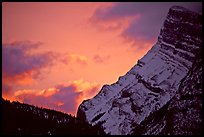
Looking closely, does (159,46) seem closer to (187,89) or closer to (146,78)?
(146,78)

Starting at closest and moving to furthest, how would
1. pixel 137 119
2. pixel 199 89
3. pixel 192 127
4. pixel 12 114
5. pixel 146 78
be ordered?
pixel 192 127 < pixel 199 89 < pixel 12 114 < pixel 137 119 < pixel 146 78

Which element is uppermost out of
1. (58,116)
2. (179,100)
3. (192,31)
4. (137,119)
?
(192,31)

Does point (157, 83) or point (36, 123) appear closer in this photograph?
point (36, 123)

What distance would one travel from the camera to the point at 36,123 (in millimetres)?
147125

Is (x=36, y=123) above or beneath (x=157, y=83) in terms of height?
beneath

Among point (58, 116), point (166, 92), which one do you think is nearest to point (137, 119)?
point (166, 92)

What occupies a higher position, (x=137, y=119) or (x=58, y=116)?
(x=58, y=116)

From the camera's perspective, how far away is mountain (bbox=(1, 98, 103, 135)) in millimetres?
127738

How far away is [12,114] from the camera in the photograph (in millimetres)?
155750

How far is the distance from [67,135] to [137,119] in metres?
43.5

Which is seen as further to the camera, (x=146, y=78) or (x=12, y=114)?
(x=146, y=78)

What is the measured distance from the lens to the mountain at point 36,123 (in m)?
128

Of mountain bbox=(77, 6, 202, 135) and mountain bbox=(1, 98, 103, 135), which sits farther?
mountain bbox=(77, 6, 202, 135)

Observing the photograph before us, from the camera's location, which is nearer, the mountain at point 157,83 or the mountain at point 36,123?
the mountain at point 36,123
